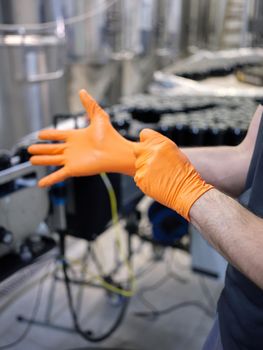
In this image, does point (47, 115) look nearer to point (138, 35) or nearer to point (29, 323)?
point (29, 323)

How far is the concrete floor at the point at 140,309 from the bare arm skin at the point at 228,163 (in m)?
0.99

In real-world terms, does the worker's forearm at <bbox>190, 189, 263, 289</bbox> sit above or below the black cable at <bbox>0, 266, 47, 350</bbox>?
above

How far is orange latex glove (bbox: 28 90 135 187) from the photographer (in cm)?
85

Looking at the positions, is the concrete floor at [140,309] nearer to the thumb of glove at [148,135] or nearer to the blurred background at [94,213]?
the blurred background at [94,213]

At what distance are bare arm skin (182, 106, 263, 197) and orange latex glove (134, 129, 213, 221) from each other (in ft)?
0.77

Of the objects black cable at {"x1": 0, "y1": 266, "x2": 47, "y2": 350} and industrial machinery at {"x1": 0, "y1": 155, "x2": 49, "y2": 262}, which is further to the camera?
black cable at {"x1": 0, "y1": 266, "x2": 47, "y2": 350}

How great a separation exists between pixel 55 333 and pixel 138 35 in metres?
2.55

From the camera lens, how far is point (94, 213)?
→ 49.8 inches

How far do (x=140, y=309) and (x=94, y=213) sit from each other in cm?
83

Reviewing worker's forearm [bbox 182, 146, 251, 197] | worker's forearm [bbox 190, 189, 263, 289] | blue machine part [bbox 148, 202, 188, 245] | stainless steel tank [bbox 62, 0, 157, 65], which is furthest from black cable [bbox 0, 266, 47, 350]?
stainless steel tank [bbox 62, 0, 157, 65]

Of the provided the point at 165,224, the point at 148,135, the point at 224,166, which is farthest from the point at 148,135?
the point at 165,224

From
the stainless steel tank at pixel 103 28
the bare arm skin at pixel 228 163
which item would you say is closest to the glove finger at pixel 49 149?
the bare arm skin at pixel 228 163

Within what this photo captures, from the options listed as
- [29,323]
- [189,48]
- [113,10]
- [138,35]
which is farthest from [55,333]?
[189,48]

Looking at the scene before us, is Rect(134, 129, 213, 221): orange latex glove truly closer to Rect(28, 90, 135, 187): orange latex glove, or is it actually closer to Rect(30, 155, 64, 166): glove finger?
Rect(28, 90, 135, 187): orange latex glove
